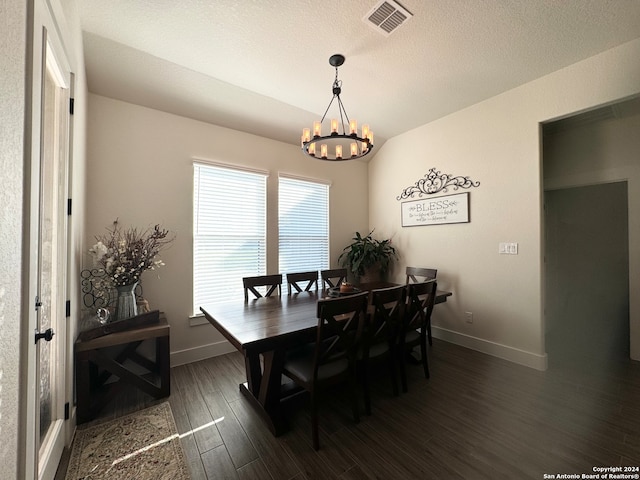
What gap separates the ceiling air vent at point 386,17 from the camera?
75.3 inches

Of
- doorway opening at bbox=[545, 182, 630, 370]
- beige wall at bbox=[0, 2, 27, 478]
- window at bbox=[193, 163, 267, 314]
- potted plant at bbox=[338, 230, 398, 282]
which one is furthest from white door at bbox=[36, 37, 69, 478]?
doorway opening at bbox=[545, 182, 630, 370]

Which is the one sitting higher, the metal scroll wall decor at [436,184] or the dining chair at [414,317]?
the metal scroll wall decor at [436,184]

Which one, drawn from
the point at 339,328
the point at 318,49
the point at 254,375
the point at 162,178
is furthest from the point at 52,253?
the point at 318,49

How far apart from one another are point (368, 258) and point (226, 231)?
2161 millimetres


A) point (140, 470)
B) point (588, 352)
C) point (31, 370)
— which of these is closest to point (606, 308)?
point (588, 352)

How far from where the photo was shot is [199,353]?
309cm

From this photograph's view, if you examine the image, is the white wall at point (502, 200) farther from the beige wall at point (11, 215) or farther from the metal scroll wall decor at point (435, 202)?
the beige wall at point (11, 215)

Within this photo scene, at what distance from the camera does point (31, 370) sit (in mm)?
1054

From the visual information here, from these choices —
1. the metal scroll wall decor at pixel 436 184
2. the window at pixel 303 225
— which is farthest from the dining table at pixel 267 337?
the metal scroll wall decor at pixel 436 184

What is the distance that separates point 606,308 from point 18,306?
669cm

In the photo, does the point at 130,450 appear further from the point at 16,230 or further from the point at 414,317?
the point at 414,317

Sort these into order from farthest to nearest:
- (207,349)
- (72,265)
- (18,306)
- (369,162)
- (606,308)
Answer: (369,162) → (606,308) → (207,349) → (72,265) → (18,306)

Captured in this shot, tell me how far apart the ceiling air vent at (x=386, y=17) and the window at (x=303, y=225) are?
2161mm

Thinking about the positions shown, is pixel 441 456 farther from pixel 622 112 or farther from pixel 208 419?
pixel 622 112
